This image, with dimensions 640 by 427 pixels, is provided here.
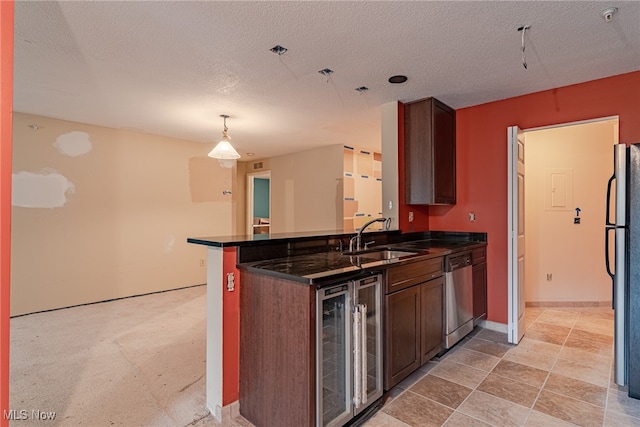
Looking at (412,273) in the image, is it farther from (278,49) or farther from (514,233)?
(278,49)

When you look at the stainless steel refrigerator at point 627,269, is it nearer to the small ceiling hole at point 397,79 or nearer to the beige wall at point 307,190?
the small ceiling hole at point 397,79

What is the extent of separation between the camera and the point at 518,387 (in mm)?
2340

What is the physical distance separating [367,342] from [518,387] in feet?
4.02

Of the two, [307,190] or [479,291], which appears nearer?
[479,291]

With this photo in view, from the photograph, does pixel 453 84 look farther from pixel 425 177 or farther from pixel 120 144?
pixel 120 144

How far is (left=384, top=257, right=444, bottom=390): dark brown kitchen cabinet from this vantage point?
2156 mm

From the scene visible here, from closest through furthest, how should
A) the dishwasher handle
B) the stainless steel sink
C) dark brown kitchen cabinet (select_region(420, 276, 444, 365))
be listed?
1. dark brown kitchen cabinet (select_region(420, 276, 444, 365))
2. the stainless steel sink
3. the dishwasher handle

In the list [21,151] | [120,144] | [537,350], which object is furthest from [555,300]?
[21,151]

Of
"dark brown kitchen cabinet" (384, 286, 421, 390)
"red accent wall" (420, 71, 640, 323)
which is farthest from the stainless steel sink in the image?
"red accent wall" (420, 71, 640, 323)

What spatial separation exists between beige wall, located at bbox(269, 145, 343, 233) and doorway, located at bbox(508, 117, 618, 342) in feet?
9.49

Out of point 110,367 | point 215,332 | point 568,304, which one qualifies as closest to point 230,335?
point 215,332

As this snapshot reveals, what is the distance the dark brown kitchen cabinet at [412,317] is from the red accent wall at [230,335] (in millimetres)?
951

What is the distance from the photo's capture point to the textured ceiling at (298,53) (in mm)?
1968

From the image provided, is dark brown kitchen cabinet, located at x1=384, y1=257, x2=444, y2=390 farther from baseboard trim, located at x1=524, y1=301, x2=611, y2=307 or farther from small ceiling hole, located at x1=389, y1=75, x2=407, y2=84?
baseboard trim, located at x1=524, y1=301, x2=611, y2=307
